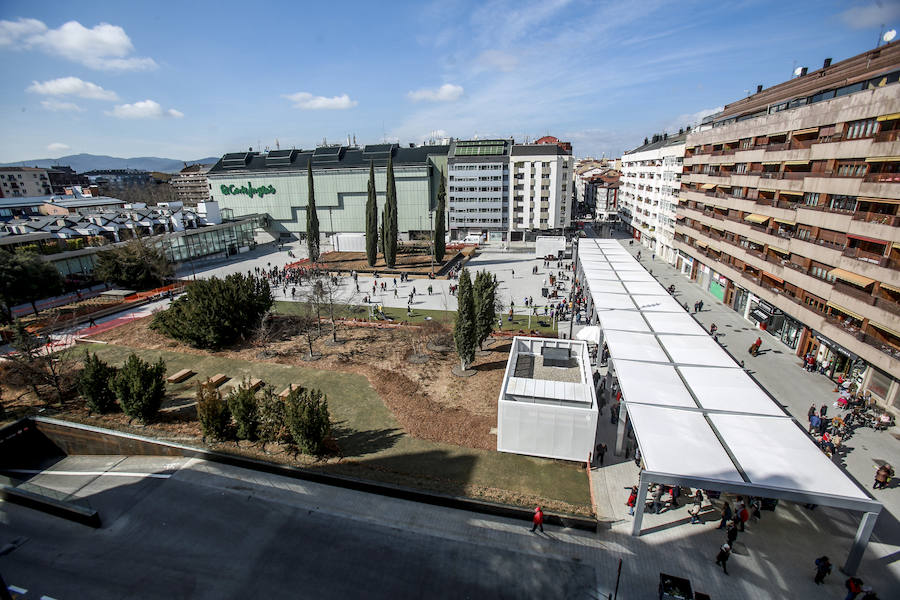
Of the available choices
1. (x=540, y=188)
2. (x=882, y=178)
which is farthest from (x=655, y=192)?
(x=882, y=178)

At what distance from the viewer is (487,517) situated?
13.8 metres

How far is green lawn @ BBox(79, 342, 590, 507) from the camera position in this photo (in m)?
15.1

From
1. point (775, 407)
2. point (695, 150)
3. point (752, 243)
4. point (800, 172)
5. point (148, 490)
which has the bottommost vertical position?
point (148, 490)

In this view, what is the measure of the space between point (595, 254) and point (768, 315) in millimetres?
14265

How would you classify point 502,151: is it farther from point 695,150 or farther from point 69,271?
point 69,271

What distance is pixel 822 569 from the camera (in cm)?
1087

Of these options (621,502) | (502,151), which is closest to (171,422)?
(621,502)

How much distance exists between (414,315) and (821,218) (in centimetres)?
2749

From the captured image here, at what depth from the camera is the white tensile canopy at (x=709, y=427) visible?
436 inches

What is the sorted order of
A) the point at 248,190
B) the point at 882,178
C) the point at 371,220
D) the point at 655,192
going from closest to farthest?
the point at 882,178 < the point at 371,220 < the point at 655,192 < the point at 248,190

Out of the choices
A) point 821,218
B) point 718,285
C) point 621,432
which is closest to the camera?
point 621,432

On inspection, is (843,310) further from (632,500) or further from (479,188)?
(479,188)

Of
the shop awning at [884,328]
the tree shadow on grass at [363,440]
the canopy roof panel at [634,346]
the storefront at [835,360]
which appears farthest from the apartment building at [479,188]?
the tree shadow on grass at [363,440]

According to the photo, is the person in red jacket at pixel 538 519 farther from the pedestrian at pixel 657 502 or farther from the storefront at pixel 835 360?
the storefront at pixel 835 360
